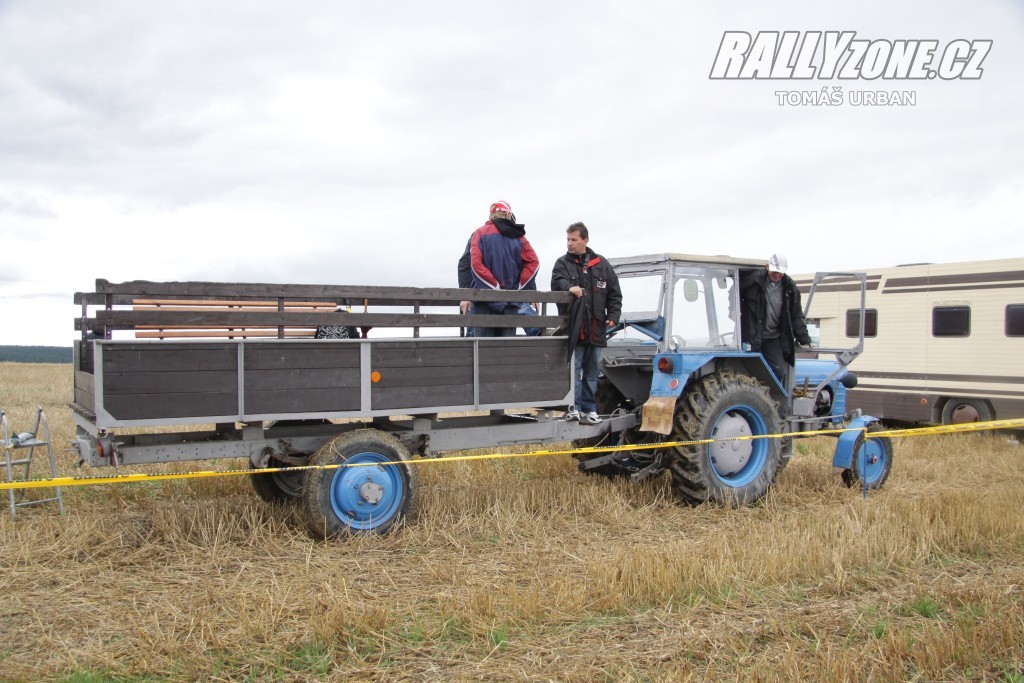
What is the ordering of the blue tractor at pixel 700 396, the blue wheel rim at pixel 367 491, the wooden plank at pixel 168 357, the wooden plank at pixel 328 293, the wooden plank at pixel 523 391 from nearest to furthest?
the wooden plank at pixel 168 357
the wooden plank at pixel 328 293
the blue wheel rim at pixel 367 491
the wooden plank at pixel 523 391
the blue tractor at pixel 700 396

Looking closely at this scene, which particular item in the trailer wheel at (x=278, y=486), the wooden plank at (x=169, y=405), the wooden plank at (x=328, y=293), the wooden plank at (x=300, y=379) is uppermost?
the wooden plank at (x=328, y=293)

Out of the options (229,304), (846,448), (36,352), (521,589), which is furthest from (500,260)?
(36,352)

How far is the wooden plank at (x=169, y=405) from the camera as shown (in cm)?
549

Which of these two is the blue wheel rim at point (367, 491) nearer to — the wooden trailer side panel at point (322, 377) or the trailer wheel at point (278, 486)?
the wooden trailer side panel at point (322, 377)

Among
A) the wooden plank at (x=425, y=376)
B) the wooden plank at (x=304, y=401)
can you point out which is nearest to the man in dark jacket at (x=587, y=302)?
the wooden plank at (x=425, y=376)

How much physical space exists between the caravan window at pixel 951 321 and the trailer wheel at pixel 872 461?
16.7ft

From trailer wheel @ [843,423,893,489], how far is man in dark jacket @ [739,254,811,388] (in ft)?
3.51

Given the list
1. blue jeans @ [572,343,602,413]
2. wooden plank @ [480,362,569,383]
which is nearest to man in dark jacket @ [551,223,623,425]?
blue jeans @ [572,343,602,413]

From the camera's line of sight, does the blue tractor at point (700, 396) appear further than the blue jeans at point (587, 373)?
Yes

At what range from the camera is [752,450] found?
312 inches

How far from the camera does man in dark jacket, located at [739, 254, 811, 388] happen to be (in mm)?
8172

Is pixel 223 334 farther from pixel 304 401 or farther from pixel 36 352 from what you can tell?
pixel 36 352

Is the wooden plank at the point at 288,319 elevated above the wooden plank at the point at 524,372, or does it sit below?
above

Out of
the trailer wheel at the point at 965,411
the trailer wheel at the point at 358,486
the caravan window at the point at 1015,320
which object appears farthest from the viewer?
the trailer wheel at the point at 965,411
